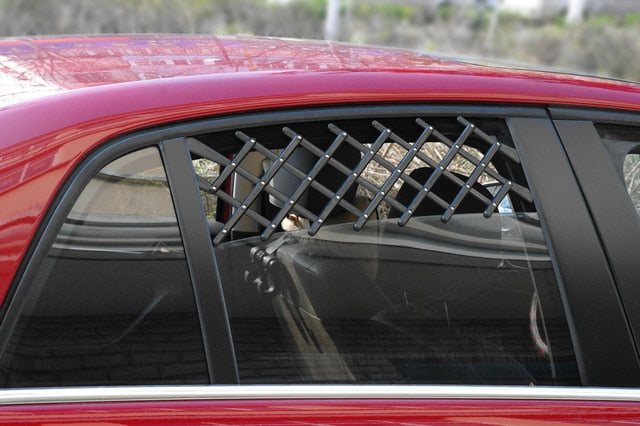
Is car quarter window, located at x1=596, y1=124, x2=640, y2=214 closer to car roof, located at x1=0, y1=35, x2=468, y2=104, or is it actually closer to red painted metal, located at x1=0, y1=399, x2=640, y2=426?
car roof, located at x1=0, y1=35, x2=468, y2=104

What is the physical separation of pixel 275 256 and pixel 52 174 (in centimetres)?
44

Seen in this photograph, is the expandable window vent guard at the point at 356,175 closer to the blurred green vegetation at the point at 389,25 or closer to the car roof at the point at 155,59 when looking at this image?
the car roof at the point at 155,59

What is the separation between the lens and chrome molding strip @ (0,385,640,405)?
1.63 meters

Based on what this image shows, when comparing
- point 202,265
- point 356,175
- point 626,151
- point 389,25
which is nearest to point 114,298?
point 202,265

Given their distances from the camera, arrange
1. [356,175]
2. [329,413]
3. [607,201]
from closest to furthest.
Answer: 1. [329,413]
2. [356,175]
3. [607,201]

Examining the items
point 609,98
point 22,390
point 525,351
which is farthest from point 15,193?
point 609,98

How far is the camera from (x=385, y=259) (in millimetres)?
1943

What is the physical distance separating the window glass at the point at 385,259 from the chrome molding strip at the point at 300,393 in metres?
0.04

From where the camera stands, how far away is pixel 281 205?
1876mm

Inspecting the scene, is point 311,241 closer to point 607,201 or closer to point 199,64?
point 199,64

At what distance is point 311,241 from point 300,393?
0.30 metres

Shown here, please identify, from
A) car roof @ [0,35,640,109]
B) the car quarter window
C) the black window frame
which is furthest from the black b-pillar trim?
the car quarter window

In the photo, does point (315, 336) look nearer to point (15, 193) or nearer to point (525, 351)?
point (525, 351)

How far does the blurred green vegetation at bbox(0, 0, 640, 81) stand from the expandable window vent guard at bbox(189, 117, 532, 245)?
15.7 metres
